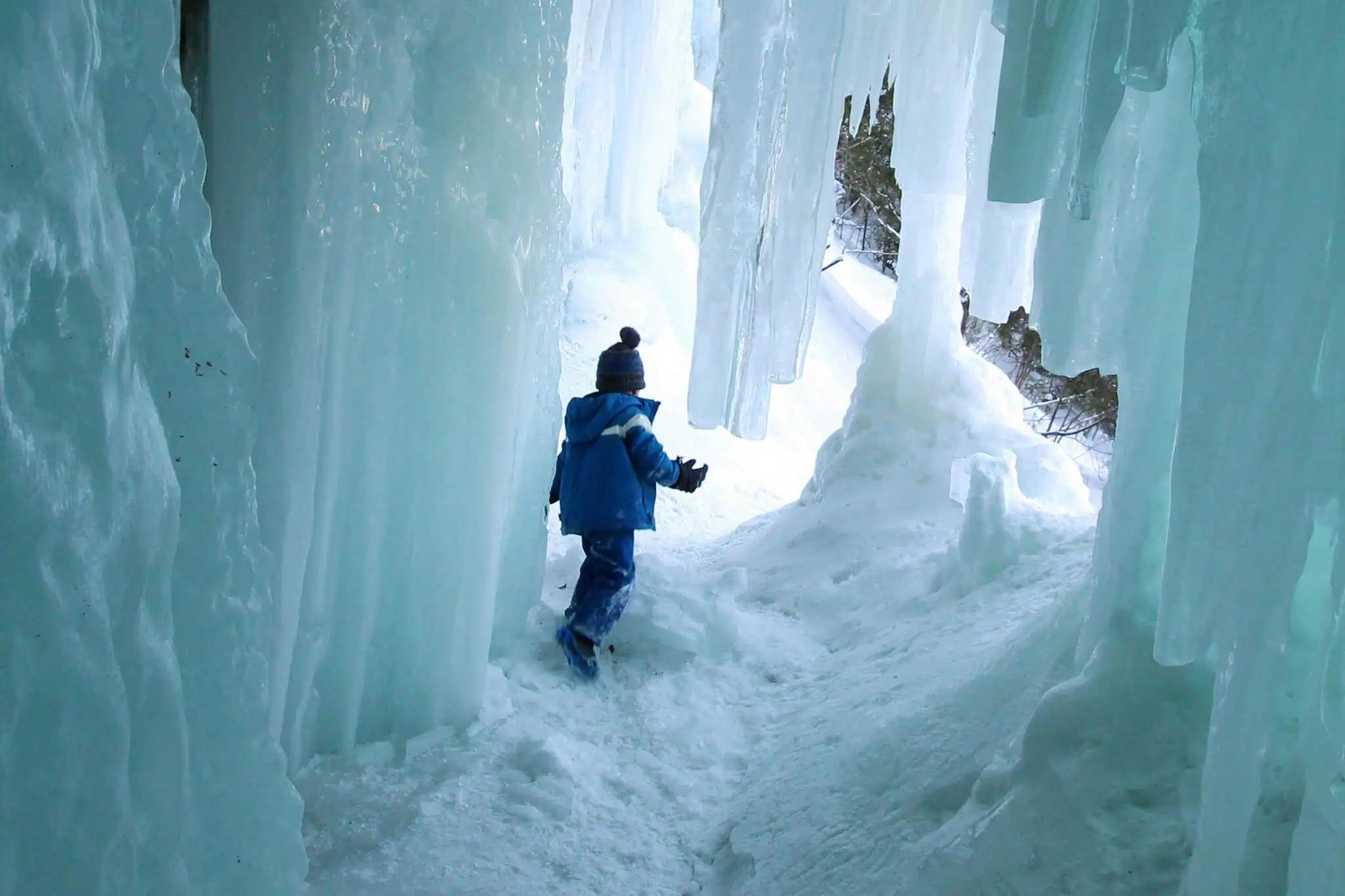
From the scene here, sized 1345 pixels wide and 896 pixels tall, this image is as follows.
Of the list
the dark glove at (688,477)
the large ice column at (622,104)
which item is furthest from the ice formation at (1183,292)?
the large ice column at (622,104)

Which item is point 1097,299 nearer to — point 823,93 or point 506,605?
point 823,93

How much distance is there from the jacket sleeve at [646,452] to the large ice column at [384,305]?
0.59m

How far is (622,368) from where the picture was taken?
4.08 metres

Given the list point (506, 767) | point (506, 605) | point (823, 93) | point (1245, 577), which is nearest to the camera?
point (1245, 577)

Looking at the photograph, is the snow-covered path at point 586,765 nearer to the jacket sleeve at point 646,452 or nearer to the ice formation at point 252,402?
the ice formation at point 252,402

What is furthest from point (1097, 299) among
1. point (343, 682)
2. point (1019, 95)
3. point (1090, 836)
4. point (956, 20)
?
point (956, 20)

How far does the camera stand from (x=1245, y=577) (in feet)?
6.52

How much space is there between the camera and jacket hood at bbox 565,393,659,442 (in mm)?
3984

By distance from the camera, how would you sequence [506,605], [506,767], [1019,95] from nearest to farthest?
[1019,95]
[506,767]
[506,605]

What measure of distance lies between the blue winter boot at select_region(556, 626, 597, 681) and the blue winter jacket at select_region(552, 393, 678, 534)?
41cm

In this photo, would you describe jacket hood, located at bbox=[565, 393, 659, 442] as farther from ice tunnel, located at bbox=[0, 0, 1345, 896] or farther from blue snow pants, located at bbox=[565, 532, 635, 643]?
blue snow pants, located at bbox=[565, 532, 635, 643]

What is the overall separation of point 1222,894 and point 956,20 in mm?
4585

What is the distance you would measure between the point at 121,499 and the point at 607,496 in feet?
8.43

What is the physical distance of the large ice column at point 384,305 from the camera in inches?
101
